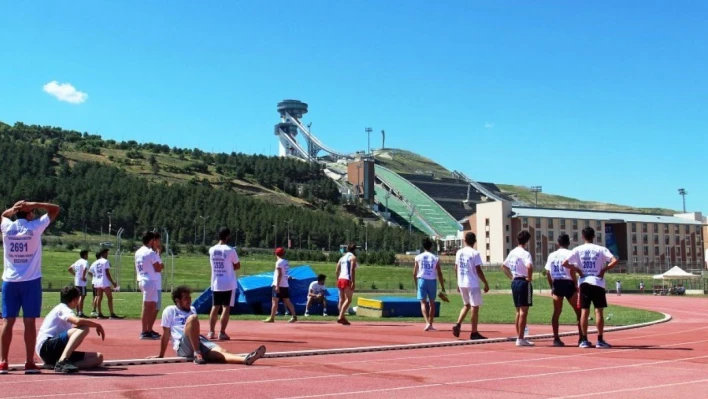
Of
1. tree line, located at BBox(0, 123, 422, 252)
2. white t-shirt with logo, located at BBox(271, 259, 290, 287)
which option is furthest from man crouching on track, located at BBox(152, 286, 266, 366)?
tree line, located at BBox(0, 123, 422, 252)

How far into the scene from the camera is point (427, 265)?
632 inches

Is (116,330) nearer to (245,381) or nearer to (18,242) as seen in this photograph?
(18,242)

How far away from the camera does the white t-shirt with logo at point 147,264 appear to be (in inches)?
550

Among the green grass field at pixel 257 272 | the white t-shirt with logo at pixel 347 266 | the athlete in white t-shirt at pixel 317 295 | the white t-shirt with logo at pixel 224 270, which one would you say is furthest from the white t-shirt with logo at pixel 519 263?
the green grass field at pixel 257 272

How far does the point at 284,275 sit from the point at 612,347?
328 inches

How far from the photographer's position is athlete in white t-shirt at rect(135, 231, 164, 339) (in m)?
13.7

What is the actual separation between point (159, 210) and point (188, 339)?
123 metres

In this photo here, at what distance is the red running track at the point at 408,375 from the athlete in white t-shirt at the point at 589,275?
57cm

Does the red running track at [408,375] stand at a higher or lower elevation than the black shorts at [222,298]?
lower

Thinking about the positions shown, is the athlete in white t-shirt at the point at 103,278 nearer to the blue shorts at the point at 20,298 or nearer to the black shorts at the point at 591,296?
the blue shorts at the point at 20,298

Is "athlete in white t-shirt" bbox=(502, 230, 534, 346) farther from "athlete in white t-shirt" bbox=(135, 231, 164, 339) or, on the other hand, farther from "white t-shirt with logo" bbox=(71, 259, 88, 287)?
"white t-shirt with logo" bbox=(71, 259, 88, 287)

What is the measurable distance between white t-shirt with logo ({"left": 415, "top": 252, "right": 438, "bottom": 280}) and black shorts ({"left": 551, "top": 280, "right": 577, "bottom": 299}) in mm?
3304

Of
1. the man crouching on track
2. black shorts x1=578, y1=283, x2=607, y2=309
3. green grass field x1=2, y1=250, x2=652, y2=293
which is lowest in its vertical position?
green grass field x1=2, y1=250, x2=652, y2=293

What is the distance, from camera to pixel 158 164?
585 feet
